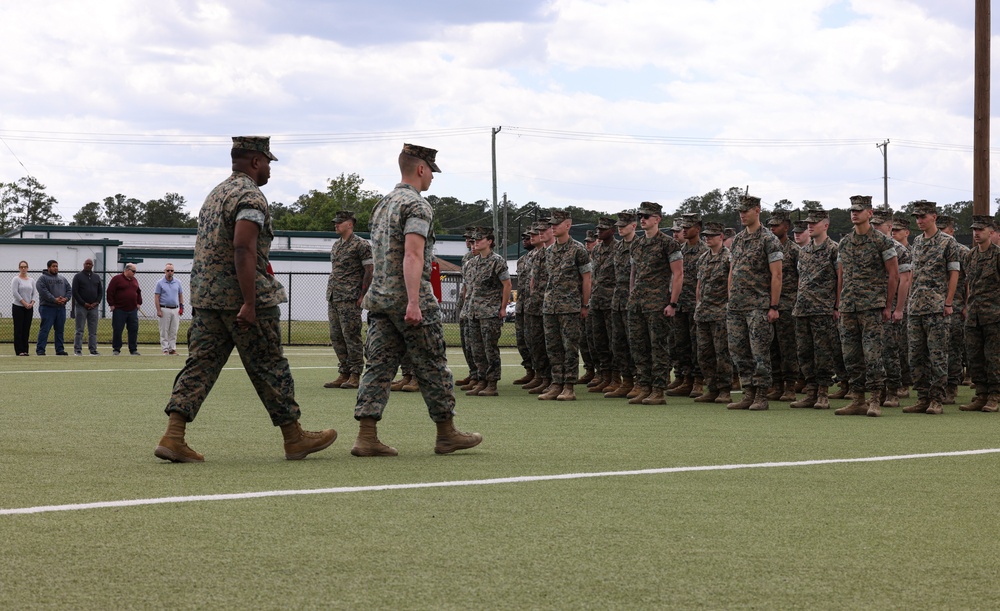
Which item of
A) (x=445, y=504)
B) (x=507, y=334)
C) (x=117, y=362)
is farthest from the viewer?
(x=507, y=334)

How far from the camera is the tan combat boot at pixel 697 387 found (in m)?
14.2

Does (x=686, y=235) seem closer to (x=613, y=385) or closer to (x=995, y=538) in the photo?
(x=613, y=385)

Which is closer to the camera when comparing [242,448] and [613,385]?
[242,448]

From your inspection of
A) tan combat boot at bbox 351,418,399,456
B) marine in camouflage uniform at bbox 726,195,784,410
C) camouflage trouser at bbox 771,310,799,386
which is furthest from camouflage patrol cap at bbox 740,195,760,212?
tan combat boot at bbox 351,418,399,456

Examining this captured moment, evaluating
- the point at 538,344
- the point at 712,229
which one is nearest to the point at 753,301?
the point at 712,229

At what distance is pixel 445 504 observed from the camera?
19.2 feet

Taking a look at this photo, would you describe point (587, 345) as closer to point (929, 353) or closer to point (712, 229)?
point (712, 229)

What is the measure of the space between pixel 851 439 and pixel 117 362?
48.8ft

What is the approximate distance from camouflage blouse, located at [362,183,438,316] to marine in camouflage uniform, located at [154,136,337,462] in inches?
27.6

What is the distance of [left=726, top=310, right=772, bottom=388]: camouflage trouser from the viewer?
12242 mm

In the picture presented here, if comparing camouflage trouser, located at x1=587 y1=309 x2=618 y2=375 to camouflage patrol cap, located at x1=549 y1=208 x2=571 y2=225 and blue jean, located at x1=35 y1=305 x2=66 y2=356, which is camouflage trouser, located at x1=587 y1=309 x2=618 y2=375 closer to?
camouflage patrol cap, located at x1=549 y1=208 x2=571 y2=225

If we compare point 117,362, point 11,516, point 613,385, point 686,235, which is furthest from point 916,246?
point 117,362

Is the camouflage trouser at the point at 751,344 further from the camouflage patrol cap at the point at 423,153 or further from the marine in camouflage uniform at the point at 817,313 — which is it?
the camouflage patrol cap at the point at 423,153

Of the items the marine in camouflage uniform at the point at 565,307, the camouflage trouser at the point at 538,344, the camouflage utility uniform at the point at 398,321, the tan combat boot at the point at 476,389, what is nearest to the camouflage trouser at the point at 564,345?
the marine in camouflage uniform at the point at 565,307
